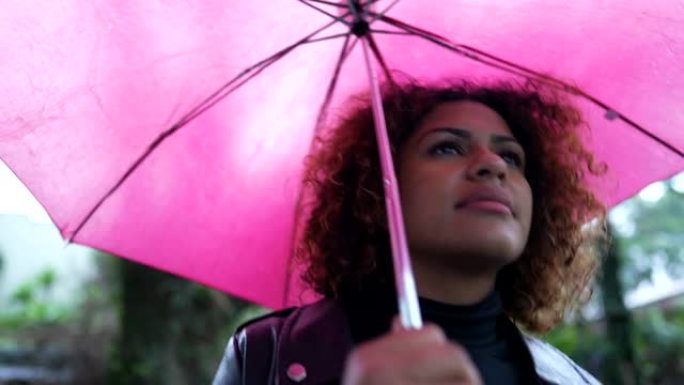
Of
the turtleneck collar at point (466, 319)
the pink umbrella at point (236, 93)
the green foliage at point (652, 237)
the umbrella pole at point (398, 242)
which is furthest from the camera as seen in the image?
the green foliage at point (652, 237)

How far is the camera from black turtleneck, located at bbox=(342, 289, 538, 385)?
192cm

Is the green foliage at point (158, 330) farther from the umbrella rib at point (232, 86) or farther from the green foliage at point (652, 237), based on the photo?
the umbrella rib at point (232, 86)

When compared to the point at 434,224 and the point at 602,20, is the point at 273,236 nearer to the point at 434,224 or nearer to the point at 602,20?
the point at 434,224

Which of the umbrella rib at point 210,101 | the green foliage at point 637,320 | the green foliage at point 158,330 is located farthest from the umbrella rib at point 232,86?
the green foliage at point 158,330

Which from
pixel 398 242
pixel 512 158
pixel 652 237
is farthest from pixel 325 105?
pixel 652 237

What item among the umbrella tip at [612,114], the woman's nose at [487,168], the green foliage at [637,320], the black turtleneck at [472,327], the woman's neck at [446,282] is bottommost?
the black turtleneck at [472,327]

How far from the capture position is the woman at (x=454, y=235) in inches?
73.5

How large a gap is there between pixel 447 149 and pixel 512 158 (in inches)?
7.3

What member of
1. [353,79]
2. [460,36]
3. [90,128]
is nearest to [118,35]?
[90,128]

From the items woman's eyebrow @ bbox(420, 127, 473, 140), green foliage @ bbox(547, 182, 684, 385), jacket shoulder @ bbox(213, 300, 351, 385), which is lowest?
jacket shoulder @ bbox(213, 300, 351, 385)

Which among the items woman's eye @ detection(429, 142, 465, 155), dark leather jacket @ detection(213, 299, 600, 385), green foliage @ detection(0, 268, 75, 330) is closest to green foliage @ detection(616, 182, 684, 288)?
woman's eye @ detection(429, 142, 465, 155)

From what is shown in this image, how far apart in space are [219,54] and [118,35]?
242 mm

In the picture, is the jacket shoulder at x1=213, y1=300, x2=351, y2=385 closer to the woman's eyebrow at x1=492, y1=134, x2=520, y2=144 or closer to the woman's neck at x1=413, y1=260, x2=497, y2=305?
the woman's neck at x1=413, y1=260, x2=497, y2=305

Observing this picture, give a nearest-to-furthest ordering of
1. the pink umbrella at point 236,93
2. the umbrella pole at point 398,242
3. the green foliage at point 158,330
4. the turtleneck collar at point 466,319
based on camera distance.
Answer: the umbrella pole at point 398,242, the turtleneck collar at point 466,319, the pink umbrella at point 236,93, the green foliage at point 158,330
